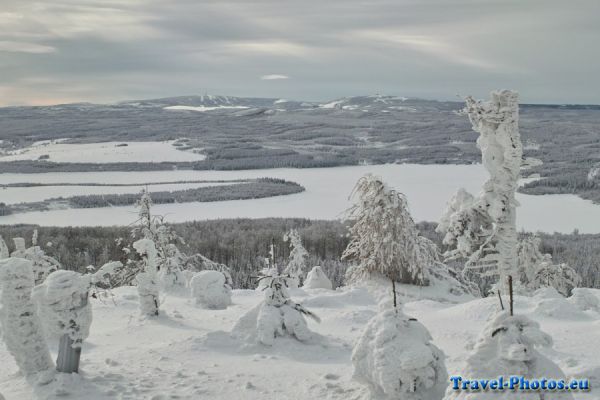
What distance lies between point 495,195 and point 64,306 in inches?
297

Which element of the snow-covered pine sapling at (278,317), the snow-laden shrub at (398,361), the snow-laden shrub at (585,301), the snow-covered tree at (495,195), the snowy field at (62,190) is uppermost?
the snow-covered tree at (495,195)

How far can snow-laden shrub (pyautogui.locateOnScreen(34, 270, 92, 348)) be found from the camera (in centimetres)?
834

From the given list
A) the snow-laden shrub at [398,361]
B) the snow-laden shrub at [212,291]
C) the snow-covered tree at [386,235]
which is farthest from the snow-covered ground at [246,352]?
the snow-covered tree at [386,235]

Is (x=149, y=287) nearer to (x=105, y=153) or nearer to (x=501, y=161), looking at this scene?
(x=501, y=161)

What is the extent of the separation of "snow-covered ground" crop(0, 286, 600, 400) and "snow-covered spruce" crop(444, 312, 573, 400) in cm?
145

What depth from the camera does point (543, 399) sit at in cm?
501

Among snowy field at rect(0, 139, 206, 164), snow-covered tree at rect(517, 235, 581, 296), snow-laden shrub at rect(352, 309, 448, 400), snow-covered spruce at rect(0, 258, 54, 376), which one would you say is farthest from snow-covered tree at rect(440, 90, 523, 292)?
snowy field at rect(0, 139, 206, 164)

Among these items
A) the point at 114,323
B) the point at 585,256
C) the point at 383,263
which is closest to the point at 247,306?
the point at 114,323

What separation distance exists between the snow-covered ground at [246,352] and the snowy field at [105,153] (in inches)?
2664

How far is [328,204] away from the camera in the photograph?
42812mm

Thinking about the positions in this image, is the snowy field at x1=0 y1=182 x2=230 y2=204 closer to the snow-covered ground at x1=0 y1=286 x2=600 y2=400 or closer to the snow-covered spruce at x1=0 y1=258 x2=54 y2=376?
the snow-covered ground at x1=0 y1=286 x2=600 y2=400

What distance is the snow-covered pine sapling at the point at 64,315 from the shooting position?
832 cm

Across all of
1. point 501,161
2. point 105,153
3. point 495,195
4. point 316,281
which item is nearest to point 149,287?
point 316,281

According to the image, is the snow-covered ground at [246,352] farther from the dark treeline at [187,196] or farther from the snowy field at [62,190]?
the snowy field at [62,190]
